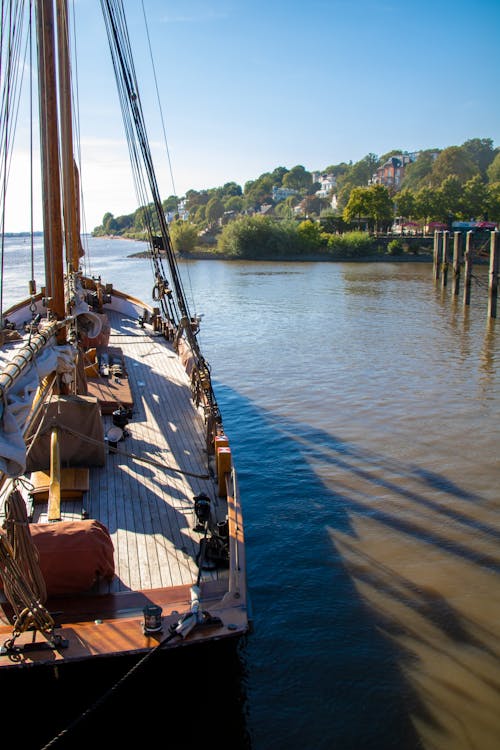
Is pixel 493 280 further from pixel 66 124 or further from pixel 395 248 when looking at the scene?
pixel 395 248

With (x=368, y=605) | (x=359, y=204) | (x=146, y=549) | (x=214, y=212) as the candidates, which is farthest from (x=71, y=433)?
(x=214, y=212)

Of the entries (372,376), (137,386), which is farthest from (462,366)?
(137,386)

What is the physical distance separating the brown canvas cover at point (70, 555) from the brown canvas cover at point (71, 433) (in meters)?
2.45

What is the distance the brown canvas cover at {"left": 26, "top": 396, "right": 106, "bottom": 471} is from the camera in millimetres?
9539

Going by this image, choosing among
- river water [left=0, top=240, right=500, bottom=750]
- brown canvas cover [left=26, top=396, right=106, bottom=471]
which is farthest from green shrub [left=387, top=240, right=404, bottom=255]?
brown canvas cover [left=26, top=396, right=106, bottom=471]

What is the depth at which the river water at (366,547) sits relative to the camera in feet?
25.3

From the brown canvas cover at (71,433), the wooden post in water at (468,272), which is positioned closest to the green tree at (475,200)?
the wooden post in water at (468,272)

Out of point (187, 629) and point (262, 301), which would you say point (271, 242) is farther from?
point (187, 629)

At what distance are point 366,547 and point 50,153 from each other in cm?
840

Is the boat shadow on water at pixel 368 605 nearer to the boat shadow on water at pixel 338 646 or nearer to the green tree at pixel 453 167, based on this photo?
the boat shadow on water at pixel 338 646

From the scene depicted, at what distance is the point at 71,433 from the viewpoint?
9.56m

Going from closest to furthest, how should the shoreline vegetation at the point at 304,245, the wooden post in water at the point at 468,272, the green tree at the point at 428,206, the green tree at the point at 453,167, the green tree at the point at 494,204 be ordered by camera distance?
the wooden post in water at the point at 468,272, the shoreline vegetation at the point at 304,245, the green tree at the point at 494,204, the green tree at the point at 428,206, the green tree at the point at 453,167

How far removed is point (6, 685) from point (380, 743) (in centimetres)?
416

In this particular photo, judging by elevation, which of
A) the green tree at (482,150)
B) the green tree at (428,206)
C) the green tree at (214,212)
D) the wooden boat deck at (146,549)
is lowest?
the wooden boat deck at (146,549)
